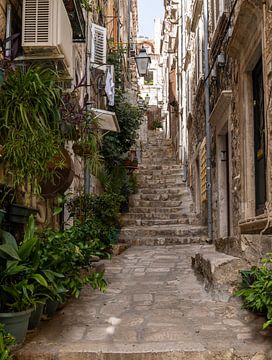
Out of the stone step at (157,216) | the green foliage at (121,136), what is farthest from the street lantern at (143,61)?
the stone step at (157,216)

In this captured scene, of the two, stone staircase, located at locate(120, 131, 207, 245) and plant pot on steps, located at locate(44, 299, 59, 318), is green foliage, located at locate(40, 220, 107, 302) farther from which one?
stone staircase, located at locate(120, 131, 207, 245)

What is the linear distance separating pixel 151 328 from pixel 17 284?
1.20m

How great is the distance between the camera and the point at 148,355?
313cm

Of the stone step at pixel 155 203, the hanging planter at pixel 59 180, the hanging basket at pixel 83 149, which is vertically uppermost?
the hanging basket at pixel 83 149

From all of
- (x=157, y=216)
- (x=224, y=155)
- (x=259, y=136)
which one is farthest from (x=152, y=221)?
(x=259, y=136)

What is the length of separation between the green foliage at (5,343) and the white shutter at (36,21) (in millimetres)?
2795

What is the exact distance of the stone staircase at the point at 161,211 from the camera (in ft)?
32.9

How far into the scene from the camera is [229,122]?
7.74 metres

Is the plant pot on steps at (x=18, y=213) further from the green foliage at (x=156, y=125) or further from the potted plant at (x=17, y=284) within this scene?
the green foliage at (x=156, y=125)

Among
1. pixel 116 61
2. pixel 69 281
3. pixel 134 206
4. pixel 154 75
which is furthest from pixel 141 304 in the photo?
pixel 154 75

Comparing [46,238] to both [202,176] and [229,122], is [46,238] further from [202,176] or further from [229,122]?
[202,176]

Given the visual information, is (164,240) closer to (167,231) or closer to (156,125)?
(167,231)

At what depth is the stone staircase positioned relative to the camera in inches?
395

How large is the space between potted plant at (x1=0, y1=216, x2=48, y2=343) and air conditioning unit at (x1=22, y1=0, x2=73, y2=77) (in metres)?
2.09
